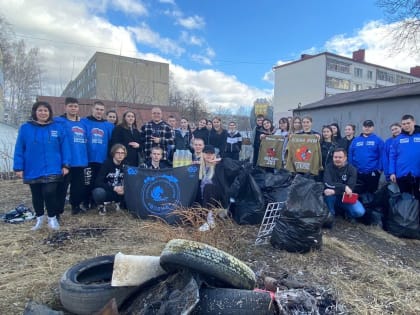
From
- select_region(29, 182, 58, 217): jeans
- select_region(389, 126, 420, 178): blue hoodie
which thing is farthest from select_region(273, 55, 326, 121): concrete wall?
select_region(29, 182, 58, 217): jeans

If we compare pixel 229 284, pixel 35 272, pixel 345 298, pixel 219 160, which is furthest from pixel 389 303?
pixel 35 272

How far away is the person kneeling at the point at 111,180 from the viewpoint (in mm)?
4910

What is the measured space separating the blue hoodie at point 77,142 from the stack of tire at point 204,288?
8.53ft

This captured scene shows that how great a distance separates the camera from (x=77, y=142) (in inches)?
187

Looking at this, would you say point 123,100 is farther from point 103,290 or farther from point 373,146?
point 103,290

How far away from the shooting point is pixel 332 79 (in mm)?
42844

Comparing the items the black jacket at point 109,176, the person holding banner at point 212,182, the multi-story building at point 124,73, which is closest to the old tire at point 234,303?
the person holding banner at point 212,182

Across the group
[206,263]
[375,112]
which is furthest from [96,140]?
[375,112]

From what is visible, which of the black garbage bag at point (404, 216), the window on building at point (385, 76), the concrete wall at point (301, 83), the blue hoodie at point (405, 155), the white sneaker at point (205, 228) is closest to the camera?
the white sneaker at point (205, 228)

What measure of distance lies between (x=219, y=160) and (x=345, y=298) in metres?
2.65

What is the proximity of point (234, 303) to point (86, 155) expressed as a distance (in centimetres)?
365

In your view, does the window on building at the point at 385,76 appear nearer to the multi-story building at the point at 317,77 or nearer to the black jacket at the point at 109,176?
the multi-story building at the point at 317,77

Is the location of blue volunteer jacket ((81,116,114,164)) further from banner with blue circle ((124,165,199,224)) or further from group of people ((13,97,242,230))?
banner with blue circle ((124,165,199,224))

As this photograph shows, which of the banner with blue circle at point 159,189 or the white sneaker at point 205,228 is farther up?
the banner with blue circle at point 159,189
